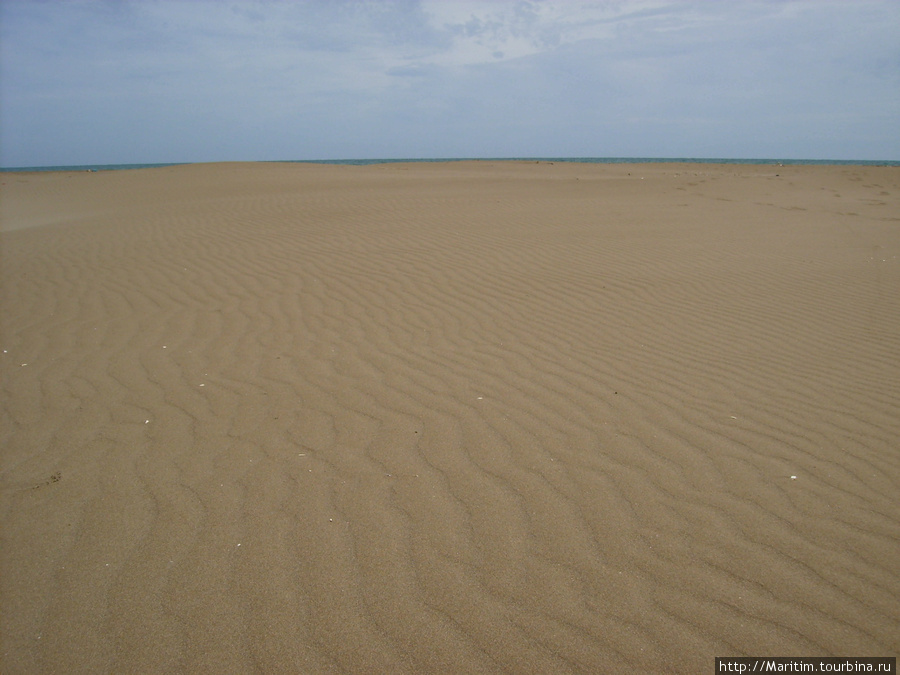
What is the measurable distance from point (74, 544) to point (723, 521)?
255 centimetres

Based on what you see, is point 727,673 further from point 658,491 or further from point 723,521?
point 658,491

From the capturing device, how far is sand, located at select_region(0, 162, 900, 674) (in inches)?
71.6

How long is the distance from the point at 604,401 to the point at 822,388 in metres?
1.45

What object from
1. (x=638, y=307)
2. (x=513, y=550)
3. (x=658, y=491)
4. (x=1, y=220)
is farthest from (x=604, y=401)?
(x=1, y=220)

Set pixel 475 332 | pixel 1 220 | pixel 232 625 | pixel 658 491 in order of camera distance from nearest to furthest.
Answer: pixel 232 625, pixel 658 491, pixel 475 332, pixel 1 220

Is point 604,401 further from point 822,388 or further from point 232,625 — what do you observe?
point 232,625

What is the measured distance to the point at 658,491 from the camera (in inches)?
97.9

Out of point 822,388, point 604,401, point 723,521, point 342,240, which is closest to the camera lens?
point 723,521

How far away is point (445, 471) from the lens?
2639mm

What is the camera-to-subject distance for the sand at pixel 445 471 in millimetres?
1817

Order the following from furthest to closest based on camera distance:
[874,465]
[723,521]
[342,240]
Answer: [342,240] < [874,465] < [723,521]

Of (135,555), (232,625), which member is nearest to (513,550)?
(232,625)

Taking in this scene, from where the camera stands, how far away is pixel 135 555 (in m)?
2.13

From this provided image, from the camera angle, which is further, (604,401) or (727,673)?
(604,401)
